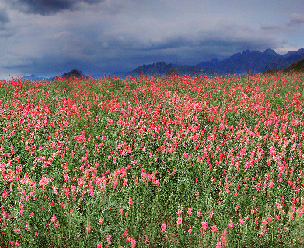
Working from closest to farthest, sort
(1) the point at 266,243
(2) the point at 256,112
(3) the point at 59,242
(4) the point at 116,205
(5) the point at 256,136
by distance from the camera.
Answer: (3) the point at 59,242
(1) the point at 266,243
(4) the point at 116,205
(5) the point at 256,136
(2) the point at 256,112

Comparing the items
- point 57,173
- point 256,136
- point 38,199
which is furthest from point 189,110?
point 38,199

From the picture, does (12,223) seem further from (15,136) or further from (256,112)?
(256,112)

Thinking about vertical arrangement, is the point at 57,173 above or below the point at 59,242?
above

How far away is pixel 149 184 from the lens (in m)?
4.34

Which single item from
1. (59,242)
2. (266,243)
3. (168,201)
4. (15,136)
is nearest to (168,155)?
(168,201)

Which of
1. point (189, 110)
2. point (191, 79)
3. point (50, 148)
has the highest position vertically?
point (191, 79)

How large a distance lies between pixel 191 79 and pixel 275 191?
9.47 metres

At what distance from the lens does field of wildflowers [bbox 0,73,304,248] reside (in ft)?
10.1

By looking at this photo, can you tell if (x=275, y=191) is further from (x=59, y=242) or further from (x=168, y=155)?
(x=59, y=242)

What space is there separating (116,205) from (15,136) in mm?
3549

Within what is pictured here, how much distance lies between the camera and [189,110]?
6.98 metres

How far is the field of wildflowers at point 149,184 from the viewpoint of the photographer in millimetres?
3076

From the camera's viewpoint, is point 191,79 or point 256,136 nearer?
point 256,136

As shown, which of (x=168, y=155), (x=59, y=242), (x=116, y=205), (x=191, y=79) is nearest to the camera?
(x=59, y=242)
